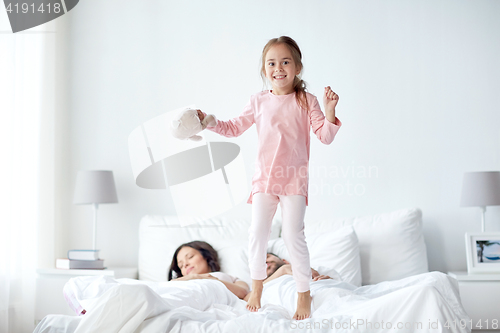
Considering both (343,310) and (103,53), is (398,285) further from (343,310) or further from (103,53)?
(103,53)

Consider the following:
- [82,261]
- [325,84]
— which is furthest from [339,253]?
[82,261]

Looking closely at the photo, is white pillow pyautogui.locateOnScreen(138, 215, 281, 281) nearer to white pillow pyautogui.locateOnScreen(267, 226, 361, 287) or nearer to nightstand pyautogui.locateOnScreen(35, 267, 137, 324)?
nightstand pyautogui.locateOnScreen(35, 267, 137, 324)

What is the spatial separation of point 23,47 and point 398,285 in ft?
8.34

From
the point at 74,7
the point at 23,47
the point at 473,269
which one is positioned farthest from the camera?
the point at 74,7

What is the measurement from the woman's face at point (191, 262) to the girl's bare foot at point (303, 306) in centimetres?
99

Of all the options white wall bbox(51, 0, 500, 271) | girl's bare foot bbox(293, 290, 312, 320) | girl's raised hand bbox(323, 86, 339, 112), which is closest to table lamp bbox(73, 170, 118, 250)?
white wall bbox(51, 0, 500, 271)

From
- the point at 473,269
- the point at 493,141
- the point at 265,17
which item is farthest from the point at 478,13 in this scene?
the point at 473,269

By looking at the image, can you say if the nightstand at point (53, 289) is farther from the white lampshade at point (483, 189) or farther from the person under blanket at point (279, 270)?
the white lampshade at point (483, 189)

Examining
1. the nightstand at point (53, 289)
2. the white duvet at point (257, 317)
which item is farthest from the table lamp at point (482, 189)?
the nightstand at point (53, 289)

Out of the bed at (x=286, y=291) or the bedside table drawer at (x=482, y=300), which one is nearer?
the bed at (x=286, y=291)

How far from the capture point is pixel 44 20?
317 centimetres

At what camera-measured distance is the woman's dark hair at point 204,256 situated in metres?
2.58

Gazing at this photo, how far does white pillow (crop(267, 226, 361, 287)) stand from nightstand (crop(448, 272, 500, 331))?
1.89 feet

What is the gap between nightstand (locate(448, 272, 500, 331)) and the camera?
2.41 metres
